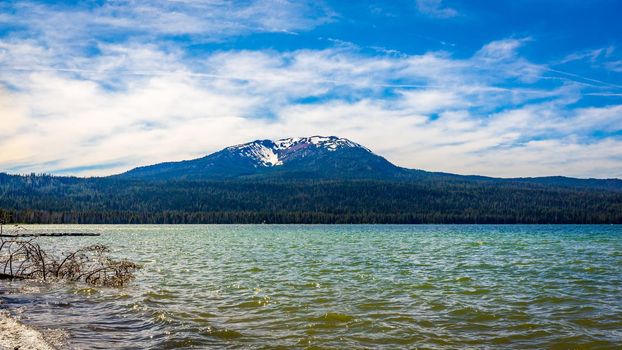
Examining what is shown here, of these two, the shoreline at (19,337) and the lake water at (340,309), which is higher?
the shoreline at (19,337)

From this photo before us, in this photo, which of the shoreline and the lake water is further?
the lake water

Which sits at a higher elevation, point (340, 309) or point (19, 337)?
point (19, 337)

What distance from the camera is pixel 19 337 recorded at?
541 inches

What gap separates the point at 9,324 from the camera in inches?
609

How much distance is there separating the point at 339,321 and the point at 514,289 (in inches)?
423

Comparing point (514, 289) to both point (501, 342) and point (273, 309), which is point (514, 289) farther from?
point (273, 309)

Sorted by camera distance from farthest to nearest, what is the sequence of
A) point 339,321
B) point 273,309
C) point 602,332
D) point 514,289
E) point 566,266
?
1. point 566,266
2. point 514,289
3. point 273,309
4. point 339,321
5. point 602,332

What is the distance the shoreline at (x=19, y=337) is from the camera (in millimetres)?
12688

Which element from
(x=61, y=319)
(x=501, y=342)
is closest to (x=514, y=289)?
(x=501, y=342)

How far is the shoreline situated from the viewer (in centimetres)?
1269

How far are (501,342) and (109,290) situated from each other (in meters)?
18.9

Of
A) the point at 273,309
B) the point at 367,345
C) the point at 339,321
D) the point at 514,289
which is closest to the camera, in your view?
the point at 367,345

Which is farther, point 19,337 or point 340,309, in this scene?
point 340,309

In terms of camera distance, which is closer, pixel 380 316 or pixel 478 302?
pixel 380 316
